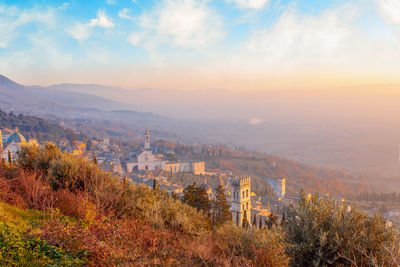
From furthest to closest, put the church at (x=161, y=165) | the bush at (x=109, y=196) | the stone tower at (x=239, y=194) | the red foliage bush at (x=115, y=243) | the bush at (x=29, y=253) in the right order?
the church at (x=161, y=165) → the stone tower at (x=239, y=194) → the bush at (x=109, y=196) → the red foliage bush at (x=115, y=243) → the bush at (x=29, y=253)

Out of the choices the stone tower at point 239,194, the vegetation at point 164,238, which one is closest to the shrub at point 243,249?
the vegetation at point 164,238

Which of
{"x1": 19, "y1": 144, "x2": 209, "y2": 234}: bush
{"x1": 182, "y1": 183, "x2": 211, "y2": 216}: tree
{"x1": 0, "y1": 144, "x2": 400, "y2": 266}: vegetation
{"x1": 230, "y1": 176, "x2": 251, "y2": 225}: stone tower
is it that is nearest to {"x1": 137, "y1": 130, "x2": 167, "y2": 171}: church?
{"x1": 230, "y1": 176, "x2": 251, "y2": 225}: stone tower

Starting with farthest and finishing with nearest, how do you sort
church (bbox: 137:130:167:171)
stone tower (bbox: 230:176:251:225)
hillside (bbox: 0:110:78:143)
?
hillside (bbox: 0:110:78:143) → church (bbox: 137:130:167:171) → stone tower (bbox: 230:176:251:225)

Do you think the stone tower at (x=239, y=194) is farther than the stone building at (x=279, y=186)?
No

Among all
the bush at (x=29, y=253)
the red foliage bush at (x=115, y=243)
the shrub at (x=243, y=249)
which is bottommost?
the shrub at (x=243, y=249)

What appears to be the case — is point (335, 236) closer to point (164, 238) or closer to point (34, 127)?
point (164, 238)

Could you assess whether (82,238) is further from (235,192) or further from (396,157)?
(396,157)

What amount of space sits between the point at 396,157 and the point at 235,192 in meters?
85.2

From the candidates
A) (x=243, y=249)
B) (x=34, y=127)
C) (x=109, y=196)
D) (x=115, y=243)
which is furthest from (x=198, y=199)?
(x=34, y=127)

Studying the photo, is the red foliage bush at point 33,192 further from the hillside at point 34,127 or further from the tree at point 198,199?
the hillside at point 34,127

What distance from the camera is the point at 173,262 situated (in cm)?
407

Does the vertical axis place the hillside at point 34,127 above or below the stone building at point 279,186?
above

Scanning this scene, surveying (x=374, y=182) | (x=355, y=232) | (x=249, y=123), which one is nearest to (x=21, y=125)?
(x=355, y=232)

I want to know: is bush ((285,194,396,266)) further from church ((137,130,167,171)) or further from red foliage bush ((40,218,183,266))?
church ((137,130,167,171))
